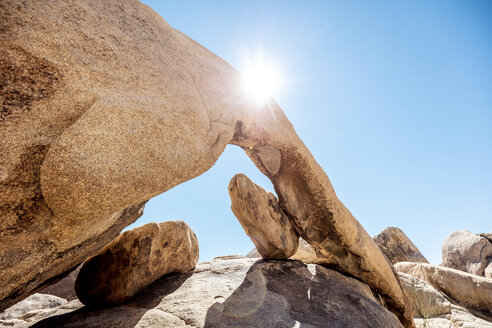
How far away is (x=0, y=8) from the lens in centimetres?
→ 150

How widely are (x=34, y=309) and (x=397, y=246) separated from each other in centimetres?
1227

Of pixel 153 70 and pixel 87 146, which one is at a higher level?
pixel 153 70

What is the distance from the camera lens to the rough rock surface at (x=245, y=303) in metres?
2.45

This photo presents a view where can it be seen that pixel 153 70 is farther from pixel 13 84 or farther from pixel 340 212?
pixel 340 212

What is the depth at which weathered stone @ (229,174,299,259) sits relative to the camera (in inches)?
155

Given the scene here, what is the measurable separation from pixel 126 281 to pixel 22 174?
6.21ft

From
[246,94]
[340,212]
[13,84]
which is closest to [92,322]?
[13,84]

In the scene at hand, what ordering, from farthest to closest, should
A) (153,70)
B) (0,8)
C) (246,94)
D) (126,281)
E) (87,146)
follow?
(246,94) < (126,281) < (153,70) < (87,146) < (0,8)

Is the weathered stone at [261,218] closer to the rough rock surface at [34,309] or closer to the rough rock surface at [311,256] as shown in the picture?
the rough rock surface at [311,256]

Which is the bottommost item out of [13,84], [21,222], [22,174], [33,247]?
[33,247]

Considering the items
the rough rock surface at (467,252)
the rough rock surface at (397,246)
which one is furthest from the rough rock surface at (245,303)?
the rough rock surface at (467,252)

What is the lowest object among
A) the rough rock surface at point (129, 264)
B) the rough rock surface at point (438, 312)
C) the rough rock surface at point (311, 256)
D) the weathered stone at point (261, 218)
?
the rough rock surface at point (438, 312)

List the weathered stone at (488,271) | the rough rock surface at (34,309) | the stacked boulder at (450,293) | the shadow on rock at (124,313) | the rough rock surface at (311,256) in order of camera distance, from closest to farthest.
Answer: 1. the shadow on rock at (124,313)
2. the rough rock surface at (34,309)
3. the rough rock surface at (311,256)
4. the stacked boulder at (450,293)
5. the weathered stone at (488,271)

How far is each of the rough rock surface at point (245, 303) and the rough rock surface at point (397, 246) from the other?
8.45 m
